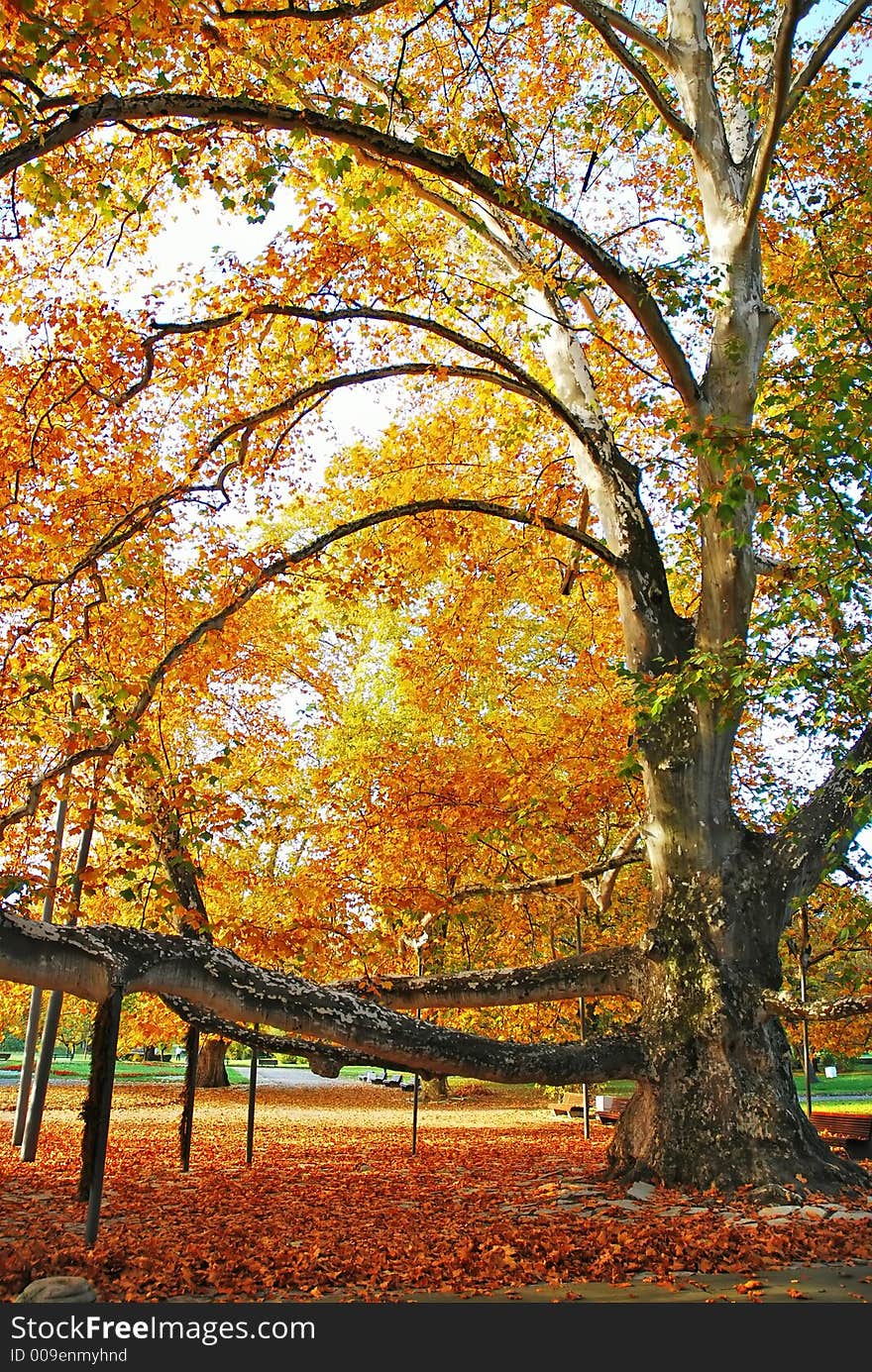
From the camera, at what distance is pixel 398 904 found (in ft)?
40.5

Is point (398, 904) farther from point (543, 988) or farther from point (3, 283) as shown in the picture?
point (3, 283)

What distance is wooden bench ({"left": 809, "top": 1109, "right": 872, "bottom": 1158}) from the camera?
13.0 meters

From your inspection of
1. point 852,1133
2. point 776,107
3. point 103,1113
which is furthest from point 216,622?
point 852,1133

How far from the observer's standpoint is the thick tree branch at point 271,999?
601cm

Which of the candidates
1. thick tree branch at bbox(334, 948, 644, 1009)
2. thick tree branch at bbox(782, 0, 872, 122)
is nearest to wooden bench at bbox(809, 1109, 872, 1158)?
thick tree branch at bbox(334, 948, 644, 1009)

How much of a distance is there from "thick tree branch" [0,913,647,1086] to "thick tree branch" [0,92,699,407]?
4.41m

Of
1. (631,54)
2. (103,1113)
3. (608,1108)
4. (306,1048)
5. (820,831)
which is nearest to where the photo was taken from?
(103,1113)

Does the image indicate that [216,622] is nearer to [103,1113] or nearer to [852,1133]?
[103,1113]

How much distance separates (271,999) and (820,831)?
5.03m

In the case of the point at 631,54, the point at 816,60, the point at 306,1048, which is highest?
the point at 631,54

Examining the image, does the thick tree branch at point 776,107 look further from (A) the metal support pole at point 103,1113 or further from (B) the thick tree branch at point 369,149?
(A) the metal support pole at point 103,1113

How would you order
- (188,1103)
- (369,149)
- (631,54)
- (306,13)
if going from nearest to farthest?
(306,13) → (369,149) → (631,54) → (188,1103)

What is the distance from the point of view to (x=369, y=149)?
7074 millimetres

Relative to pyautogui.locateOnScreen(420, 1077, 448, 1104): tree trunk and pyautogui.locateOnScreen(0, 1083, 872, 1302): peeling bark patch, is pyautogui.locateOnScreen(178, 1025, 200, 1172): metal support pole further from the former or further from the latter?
pyautogui.locateOnScreen(420, 1077, 448, 1104): tree trunk
